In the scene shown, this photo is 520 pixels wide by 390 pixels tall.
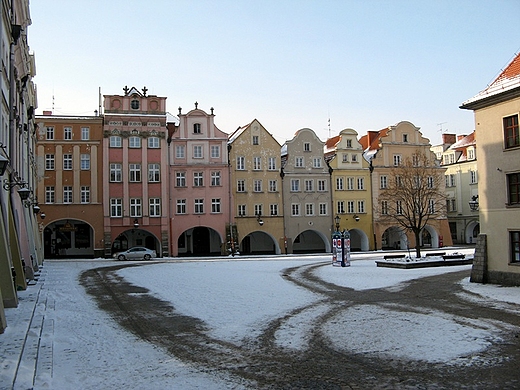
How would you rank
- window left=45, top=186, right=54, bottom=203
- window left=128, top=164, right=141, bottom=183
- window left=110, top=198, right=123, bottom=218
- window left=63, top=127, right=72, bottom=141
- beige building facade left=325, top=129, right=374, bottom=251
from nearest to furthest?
window left=45, top=186, right=54, bottom=203, window left=110, top=198, right=123, bottom=218, window left=63, top=127, right=72, bottom=141, window left=128, top=164, right=141, bottom=183, beige building facade left=325, top=129, right=374, bottom=251

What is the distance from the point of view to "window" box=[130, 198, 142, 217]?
48.0m

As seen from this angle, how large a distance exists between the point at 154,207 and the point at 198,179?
4.71 m

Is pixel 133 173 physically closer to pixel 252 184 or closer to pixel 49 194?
pixel 49 194

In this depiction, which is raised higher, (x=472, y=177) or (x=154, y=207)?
(x=472, y=177)

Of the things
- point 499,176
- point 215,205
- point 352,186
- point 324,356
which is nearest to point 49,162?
point 215,205

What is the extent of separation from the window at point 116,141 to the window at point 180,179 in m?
5.60

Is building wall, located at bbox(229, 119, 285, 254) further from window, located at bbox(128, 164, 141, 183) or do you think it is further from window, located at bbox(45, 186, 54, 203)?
window, located at bbox(45, 186, 54, 203)

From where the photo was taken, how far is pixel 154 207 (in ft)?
159

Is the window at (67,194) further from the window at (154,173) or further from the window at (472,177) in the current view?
the window at (472,177)

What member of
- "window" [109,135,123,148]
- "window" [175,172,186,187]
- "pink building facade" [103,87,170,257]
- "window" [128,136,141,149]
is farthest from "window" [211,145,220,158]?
"window" [109,135,123,148]

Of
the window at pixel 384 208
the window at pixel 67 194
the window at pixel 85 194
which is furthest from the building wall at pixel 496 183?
the window at pixel 67 194

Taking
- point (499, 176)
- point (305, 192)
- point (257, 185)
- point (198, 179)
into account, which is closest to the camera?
point (499, 176)

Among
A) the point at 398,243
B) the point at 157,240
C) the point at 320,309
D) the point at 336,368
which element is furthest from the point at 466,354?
the point at 398,243

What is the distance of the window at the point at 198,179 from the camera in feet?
163
